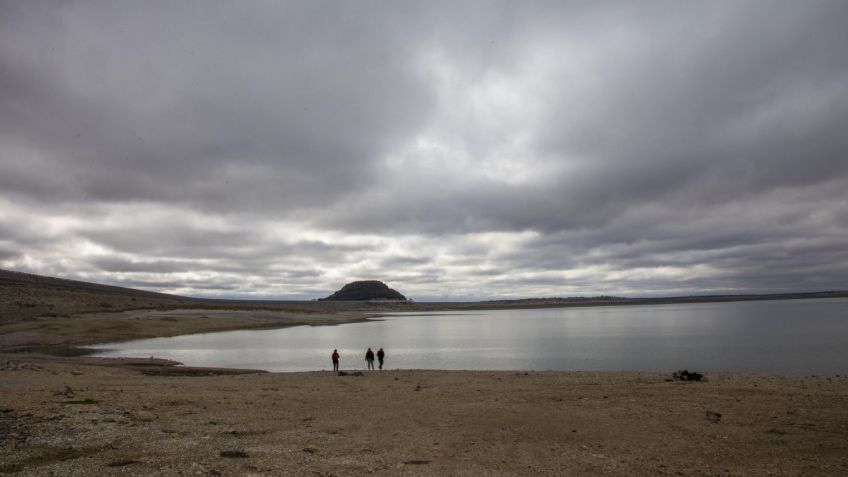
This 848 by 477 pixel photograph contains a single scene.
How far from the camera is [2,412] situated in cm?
1616

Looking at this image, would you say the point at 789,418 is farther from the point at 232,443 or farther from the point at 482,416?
the point at 232,443

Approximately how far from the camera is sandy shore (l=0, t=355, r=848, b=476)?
1266cm

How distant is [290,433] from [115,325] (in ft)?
221

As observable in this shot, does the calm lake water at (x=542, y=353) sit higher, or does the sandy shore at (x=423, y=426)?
the sandy shore at (x=423, y=426)

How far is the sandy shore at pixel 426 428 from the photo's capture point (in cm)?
1266

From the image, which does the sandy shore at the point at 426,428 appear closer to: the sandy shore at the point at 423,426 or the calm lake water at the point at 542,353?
the sandy shore at the point at 423,426

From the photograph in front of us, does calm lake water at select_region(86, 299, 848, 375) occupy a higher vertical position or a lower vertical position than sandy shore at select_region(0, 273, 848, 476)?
lower

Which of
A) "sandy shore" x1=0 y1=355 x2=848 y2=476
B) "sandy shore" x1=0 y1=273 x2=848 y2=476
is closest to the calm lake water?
"sandy shore" x1=0 y1=273 x2=848 y2=476

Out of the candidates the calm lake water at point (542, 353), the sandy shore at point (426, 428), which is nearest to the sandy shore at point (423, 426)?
the sandy shore at point (426, 428)

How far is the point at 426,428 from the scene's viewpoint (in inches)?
668

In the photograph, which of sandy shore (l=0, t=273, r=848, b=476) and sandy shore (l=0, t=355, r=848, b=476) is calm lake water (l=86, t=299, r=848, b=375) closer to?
sandy shore (l=0, t=273, r=848, b=476)

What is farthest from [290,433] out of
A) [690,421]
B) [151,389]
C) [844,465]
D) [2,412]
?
[844,465]

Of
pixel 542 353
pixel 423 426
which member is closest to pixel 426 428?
pixel 423 426

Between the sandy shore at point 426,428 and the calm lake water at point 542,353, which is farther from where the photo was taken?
the calm lake water at point 542,353
